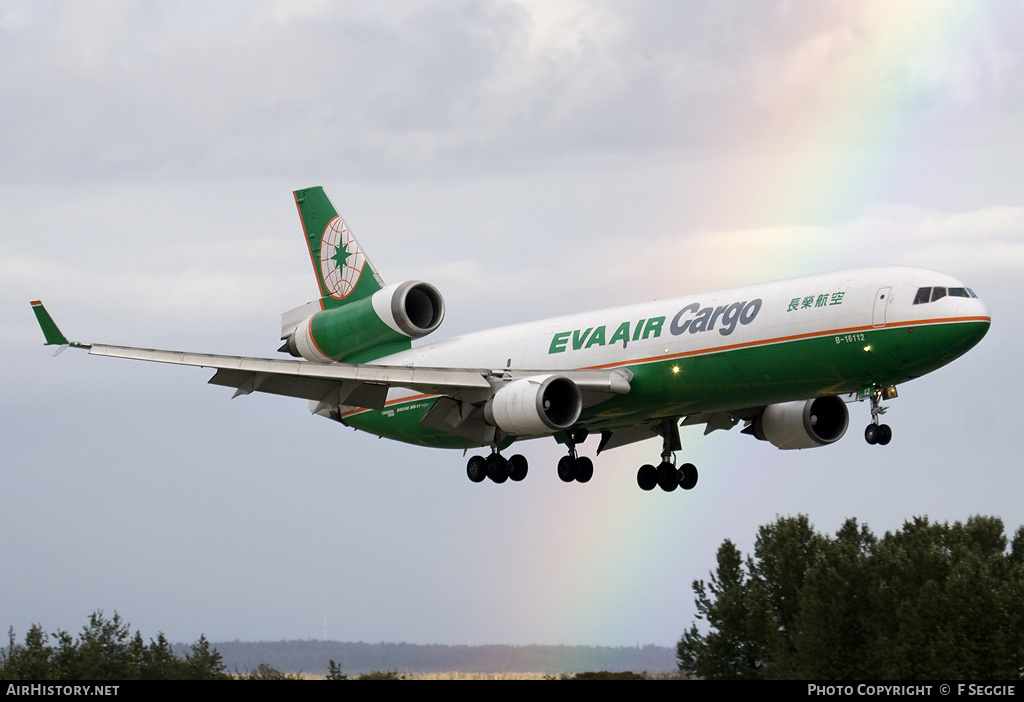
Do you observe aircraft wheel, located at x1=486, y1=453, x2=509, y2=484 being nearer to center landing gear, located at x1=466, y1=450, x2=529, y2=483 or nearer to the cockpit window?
center landing gear, located at x1=466, y1=450, x2=529, y2=483

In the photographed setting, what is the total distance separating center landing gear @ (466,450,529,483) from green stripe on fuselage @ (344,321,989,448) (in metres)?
2.37

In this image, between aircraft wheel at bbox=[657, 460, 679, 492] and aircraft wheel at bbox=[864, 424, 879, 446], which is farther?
aircraft wheel at bbox=[657, 460, 679, 492]

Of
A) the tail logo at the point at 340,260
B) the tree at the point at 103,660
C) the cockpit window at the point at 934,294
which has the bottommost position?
the tree at the point at 103,660

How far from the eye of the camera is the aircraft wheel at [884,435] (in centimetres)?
3600

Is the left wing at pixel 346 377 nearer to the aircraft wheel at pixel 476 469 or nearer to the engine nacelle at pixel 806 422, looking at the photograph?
the aircraft wheel at pixel 476 469

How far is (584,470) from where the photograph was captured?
44656mm

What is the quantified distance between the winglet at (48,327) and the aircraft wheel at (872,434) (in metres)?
21.0

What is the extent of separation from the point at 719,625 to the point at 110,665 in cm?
4419

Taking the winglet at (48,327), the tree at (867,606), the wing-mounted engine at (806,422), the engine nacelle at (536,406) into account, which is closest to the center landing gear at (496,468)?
the engine nacelle at (536,406)

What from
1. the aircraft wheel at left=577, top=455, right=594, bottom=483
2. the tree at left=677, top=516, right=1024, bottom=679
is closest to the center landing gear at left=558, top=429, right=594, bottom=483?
the aircraft wheel at left=577, top=455, right=594, bottom=483

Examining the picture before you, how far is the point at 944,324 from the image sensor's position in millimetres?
35062

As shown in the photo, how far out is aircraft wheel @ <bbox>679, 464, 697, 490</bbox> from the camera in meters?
45.8

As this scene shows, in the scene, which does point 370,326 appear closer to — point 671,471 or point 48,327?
point 671,471
